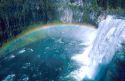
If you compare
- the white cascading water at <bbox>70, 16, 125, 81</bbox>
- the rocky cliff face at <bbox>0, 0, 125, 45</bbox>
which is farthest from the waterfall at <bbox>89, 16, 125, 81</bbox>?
the rocky cliff face at <bbox>0, 0, 125, 45</bbox>

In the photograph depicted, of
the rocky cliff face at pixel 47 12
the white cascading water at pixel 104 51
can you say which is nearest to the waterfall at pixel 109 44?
the white cascading water at pixel 104 51

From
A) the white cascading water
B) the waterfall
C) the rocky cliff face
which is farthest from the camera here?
the rocky cliff face

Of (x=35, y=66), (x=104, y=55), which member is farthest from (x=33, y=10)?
(x=104, y=55)

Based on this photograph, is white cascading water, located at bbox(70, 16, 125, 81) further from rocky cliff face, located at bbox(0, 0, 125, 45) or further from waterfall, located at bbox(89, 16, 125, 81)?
rocky cliff face, located at bbox(0, 0, 125, 45)

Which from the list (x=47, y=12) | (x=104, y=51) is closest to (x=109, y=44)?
(x=104, y=51)

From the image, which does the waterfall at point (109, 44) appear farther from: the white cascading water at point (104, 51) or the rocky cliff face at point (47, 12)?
the rocky cliff face at point (47, 12)

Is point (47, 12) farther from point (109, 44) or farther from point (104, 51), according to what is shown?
point (109, 44)

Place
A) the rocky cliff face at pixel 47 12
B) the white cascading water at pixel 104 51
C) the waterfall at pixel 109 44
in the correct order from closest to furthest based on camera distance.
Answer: the waterfall at pixel 109 44 < the white cascading water at pixel 104 51 < the rocky cliff face at pixel 47 12

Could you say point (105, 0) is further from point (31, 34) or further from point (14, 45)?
point (14, 45)

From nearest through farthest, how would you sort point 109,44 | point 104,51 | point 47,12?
point 109,44, point 104,51, point 47,12
